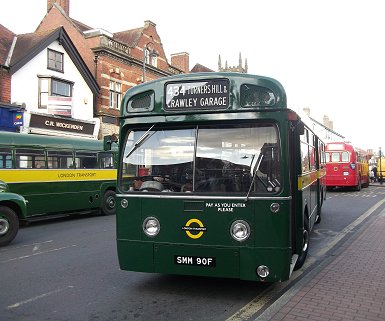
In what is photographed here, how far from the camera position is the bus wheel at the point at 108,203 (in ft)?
49.1

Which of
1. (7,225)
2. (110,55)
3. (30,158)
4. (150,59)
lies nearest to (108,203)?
(30,158)

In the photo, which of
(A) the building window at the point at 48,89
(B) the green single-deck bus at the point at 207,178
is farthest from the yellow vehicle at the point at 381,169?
(B) the green single-deck bus at the point at 207,178

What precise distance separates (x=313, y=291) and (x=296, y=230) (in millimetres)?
1026

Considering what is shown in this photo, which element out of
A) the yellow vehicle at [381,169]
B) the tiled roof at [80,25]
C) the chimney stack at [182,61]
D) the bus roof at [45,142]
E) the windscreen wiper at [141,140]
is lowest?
the yellow vehicle at [381,169]

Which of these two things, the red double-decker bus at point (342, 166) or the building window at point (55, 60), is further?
the building window at point (55, 60)

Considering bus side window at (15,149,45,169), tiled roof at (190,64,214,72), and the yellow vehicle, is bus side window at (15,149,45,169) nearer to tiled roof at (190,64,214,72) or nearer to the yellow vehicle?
the yellow vehicle

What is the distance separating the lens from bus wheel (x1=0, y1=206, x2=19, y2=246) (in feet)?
30.5

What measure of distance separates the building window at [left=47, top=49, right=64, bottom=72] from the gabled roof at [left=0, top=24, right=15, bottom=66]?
230 cm

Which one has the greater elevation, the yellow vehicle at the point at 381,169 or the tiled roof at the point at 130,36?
the tiled roof at the point at 130,36

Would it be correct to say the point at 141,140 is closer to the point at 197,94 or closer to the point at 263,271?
the point at 197,94

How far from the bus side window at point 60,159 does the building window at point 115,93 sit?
52.6 feet

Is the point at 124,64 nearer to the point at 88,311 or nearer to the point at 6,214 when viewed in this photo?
the point at 6,214

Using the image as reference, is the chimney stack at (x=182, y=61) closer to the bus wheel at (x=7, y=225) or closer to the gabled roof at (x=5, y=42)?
the gabled roof at (x=5, y=42)

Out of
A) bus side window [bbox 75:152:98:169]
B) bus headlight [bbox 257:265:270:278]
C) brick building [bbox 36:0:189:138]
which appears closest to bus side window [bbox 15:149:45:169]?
bus side window [bbox 75:152:98:169]
